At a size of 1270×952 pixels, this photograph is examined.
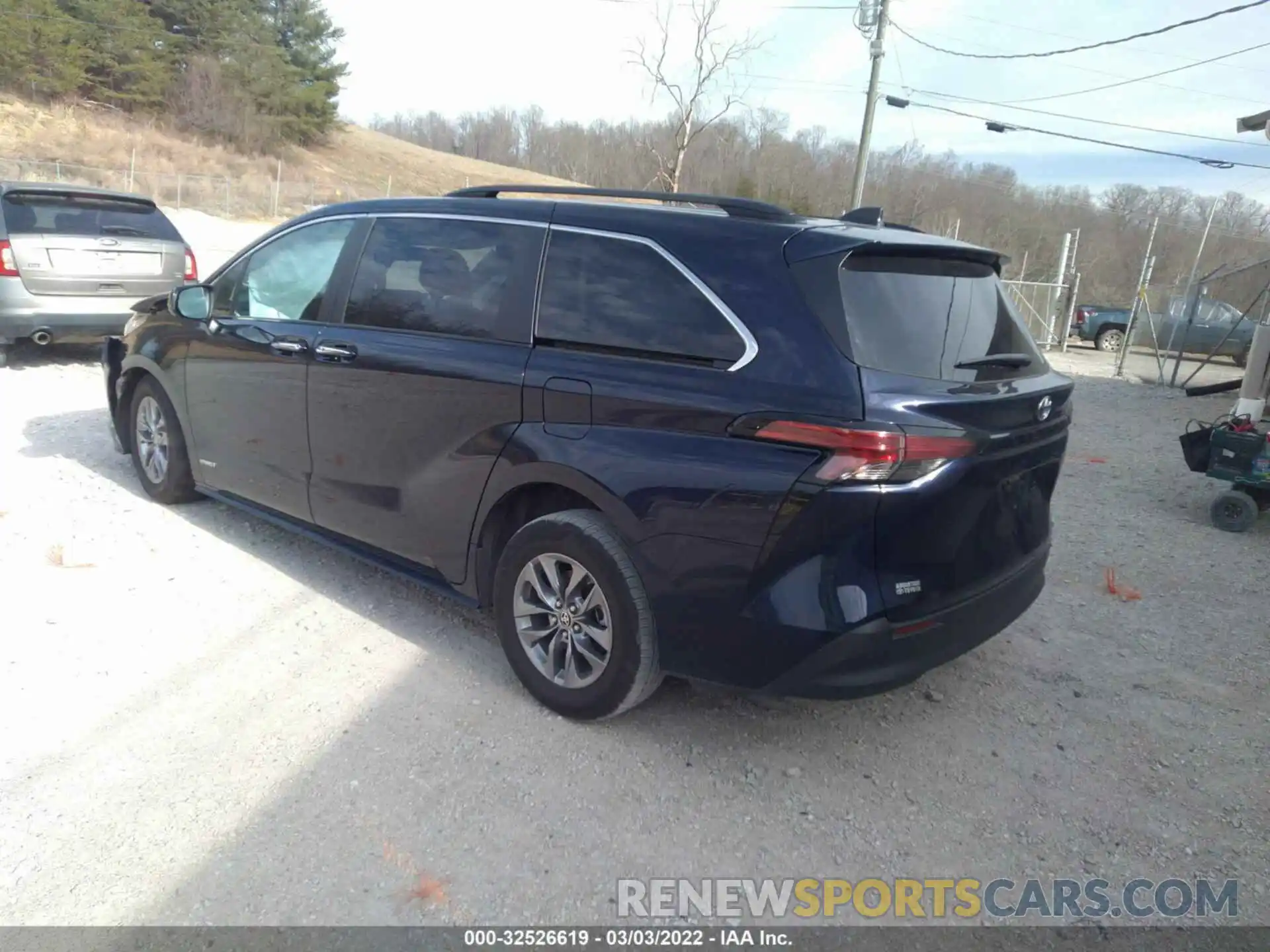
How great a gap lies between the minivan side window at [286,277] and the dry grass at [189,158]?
1363 inches

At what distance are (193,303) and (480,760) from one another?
10.8 ft

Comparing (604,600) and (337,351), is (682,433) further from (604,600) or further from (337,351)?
(337,351)

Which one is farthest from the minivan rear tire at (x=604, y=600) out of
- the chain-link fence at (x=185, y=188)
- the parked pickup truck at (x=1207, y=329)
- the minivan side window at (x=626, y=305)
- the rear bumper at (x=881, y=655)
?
the chain-link fence at (x=185, y=188)

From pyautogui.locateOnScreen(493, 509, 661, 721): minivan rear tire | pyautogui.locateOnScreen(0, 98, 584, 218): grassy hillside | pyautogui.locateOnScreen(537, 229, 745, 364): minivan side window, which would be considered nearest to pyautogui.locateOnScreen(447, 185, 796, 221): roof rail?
pyautogui.locateOnScreen(537, 229, 745, 364): minivan side window

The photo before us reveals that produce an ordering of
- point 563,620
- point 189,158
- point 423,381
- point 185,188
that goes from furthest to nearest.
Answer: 1. point 189,158
2. point 185,188
3. point 423,381
4. point 563,620

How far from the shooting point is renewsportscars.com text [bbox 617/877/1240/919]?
8.17ft

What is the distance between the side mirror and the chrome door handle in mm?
1228

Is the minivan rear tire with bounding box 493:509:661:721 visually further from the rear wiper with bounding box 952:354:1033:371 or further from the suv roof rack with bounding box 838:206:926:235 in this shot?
the suv roof rack with bounding box 838:206:926:235

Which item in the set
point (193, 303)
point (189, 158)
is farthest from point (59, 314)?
point (189, 158)

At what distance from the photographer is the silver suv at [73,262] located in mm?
8195

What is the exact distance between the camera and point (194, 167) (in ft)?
146

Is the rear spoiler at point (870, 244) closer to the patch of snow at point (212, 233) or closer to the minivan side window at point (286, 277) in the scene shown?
the minivan side window at point (286, 277)

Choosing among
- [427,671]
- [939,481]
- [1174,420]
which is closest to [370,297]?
[427,671]

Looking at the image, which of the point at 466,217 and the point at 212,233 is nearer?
the point at 466,217
